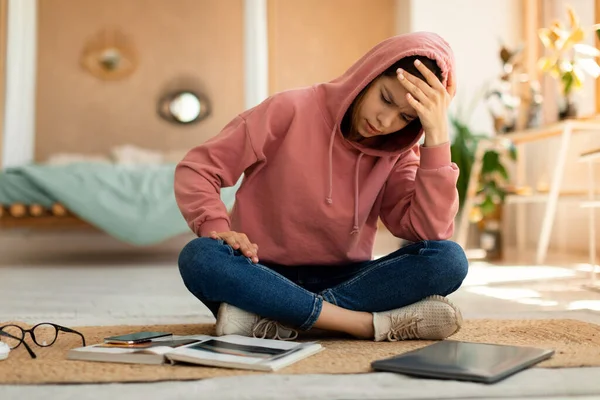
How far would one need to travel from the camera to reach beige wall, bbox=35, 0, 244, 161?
21.1ft

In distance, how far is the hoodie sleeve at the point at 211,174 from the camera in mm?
1414

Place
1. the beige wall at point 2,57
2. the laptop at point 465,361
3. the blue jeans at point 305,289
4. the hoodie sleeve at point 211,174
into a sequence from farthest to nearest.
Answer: the beige wall at point 2,57 → the hoodie sleeve at point 211,174 → the blue jeans at point 305,289 → the laptop at point 465,361

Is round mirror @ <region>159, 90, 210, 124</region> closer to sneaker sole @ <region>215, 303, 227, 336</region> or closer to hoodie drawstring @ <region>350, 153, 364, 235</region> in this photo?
hoodie drawstring @ <region>350, 153, 364, 235</region>

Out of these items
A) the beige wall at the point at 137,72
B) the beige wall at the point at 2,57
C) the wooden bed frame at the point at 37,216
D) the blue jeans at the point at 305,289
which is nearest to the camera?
the blue jeans at the point at 305,289

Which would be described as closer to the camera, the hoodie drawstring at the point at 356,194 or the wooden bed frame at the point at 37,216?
the hoodie drawstring at the point at 356,194

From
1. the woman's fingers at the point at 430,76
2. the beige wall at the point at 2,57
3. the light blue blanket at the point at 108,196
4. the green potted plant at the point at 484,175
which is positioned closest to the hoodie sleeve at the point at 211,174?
the woman's fingers at the point at 430,76

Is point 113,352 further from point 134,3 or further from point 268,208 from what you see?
point 134,3

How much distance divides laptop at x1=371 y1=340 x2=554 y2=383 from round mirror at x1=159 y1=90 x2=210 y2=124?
561cm

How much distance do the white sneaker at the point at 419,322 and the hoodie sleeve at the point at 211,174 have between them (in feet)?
1.21

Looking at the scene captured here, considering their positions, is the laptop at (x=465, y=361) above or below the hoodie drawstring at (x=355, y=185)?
below

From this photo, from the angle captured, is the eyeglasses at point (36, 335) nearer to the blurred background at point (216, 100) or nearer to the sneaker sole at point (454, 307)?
the sneaker sole at point (454, 307)

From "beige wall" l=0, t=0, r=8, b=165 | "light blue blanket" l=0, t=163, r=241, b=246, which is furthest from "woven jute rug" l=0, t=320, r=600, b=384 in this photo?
"beige wall" l=0, t=0, r=8, b=165

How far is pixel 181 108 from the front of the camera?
6.54m

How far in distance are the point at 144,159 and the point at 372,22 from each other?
8.00 feet
